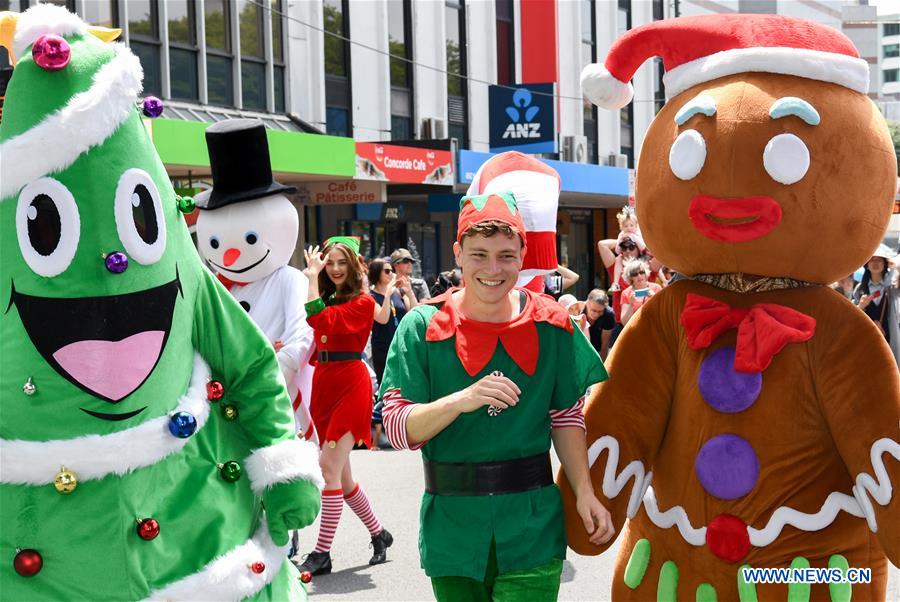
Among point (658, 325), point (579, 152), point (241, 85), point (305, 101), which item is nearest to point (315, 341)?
point (658, 325)

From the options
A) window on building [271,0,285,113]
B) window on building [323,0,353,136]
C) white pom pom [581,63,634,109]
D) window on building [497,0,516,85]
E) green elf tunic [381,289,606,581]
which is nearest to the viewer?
green elf tunic [381,289,606,581]

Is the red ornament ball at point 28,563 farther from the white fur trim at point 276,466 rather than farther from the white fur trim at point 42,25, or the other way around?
the white fur trim at point 42,25

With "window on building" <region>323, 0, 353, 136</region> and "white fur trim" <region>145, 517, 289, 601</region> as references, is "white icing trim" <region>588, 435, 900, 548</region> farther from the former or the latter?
"window on building" <region>323, 0, 353, 136</region>

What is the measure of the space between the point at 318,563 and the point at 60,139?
12.3ft

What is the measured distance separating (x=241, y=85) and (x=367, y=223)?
3750 millimetres

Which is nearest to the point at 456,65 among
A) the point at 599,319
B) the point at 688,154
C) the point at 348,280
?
the point at 599,319

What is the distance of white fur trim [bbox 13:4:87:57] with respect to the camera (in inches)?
120

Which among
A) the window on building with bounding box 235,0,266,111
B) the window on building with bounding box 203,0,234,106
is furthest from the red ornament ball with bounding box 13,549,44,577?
the window on building with bounding box 235,0,266,111

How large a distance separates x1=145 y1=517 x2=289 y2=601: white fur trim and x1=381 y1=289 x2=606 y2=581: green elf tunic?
51 cm

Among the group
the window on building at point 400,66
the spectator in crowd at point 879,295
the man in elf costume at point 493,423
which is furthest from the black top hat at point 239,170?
the window on building at point 400,66

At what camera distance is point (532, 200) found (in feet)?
19.1

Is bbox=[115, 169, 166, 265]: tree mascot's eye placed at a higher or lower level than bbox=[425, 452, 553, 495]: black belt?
higher

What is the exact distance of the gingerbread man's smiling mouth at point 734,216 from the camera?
3617 millimetres

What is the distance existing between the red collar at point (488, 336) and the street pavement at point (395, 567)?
101 inches
